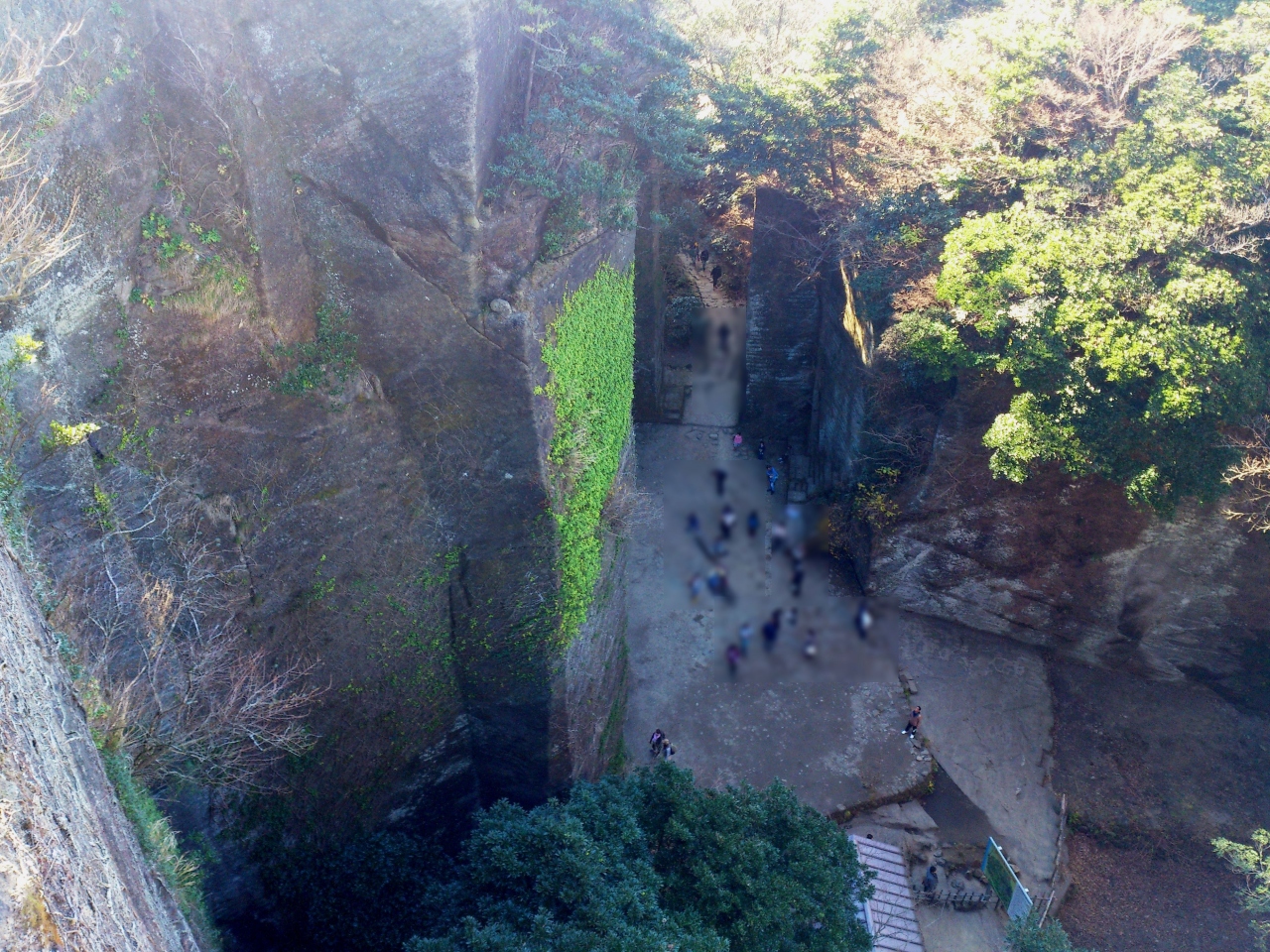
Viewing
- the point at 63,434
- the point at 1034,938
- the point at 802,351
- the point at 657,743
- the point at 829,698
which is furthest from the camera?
the point at 802,351

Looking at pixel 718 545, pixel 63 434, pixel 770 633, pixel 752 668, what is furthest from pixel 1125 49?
pixel 63 434

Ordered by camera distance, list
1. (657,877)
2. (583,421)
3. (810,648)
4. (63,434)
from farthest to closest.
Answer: (810,648), (583,421), (657,877), (63,434)

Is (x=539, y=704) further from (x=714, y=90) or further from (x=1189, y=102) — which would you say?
(x=1189, y=102)

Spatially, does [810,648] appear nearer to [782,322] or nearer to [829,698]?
[829,698]

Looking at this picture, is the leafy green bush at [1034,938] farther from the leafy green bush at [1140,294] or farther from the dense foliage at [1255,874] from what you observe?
the leafy green bush at [1140,294]

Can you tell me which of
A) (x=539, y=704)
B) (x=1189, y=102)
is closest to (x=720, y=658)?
(x=539, y=704)

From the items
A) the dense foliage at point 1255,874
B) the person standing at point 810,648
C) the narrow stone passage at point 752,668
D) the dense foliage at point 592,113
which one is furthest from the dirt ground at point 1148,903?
the dense foliage at point 592,113
